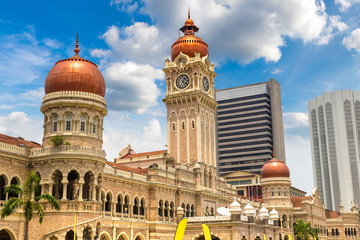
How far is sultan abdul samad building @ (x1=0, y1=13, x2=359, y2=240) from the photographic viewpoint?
39.2m

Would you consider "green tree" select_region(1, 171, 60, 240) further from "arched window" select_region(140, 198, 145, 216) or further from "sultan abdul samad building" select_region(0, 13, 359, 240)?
"arched window" select_region(140, 198, 145, 216)

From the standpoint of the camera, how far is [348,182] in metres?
164

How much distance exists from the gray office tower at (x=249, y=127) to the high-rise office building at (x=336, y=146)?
84.9 feet

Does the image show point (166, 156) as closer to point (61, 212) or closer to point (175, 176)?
point (175, 176)

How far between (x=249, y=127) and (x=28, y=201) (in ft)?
385

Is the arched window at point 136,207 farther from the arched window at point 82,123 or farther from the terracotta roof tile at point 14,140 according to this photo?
the arched window at point 82,123

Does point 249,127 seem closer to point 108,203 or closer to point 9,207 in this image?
point 108,203

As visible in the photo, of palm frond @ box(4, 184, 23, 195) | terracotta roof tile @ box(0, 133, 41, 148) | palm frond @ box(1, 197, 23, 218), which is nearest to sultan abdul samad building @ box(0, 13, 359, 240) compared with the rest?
terracotta roof tile @ box(0, 133, 41, 148)

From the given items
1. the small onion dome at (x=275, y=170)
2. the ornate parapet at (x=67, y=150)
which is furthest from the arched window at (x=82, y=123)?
the small onion dome at (x=275, y=170)

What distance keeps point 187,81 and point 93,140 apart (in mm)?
29439

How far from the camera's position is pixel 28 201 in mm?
37125

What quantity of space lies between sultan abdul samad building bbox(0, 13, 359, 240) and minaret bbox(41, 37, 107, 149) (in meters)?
0.09

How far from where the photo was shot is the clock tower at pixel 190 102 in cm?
6731

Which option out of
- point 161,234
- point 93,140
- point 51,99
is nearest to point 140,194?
point 161,234
